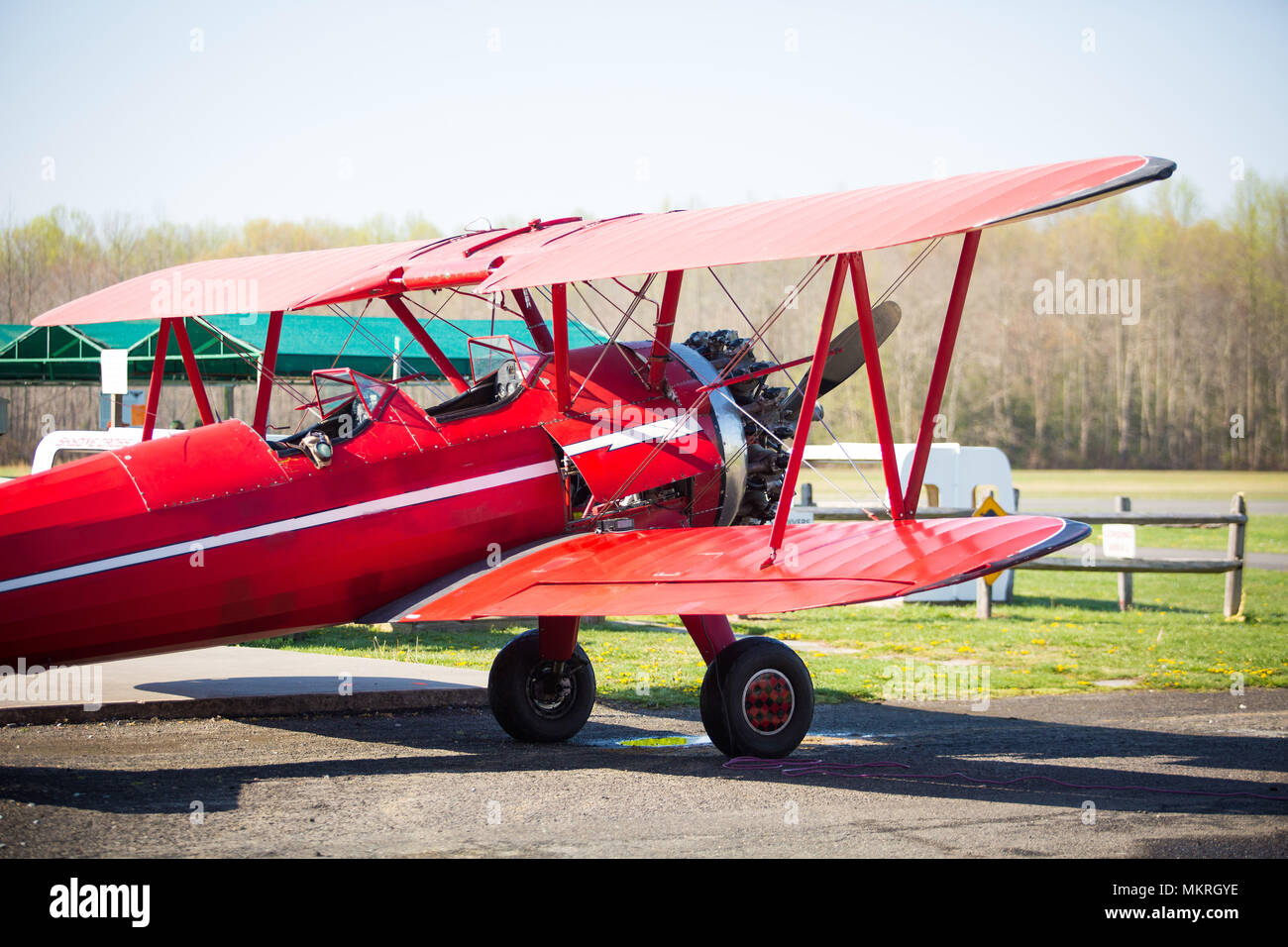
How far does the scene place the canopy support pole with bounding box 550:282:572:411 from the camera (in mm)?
8148

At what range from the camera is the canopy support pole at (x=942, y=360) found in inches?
285

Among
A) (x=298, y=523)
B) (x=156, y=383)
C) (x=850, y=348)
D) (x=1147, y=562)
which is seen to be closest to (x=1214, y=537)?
(x=1147, y=562)

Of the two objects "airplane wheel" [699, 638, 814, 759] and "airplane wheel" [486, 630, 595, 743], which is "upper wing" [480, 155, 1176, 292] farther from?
"airplane wheel" [486, 630, 595, 743]

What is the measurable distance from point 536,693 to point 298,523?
225cm

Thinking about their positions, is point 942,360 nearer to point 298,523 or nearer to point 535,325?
point 535,325

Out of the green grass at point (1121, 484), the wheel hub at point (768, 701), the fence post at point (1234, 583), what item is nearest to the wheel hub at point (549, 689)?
the wheel hub at point (768, 701)

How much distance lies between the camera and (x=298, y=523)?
7.74m

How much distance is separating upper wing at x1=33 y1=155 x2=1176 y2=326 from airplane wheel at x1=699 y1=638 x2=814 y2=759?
2585 mm

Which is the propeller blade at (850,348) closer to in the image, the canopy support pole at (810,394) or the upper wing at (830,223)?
the upper wing at (830,223)

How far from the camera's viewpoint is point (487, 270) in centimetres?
805

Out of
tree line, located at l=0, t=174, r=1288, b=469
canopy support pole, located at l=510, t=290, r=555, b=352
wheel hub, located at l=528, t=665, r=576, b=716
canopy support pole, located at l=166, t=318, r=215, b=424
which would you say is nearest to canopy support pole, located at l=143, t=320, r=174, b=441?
canopy support pole, located at l=166, t=318, r=215, b=424
